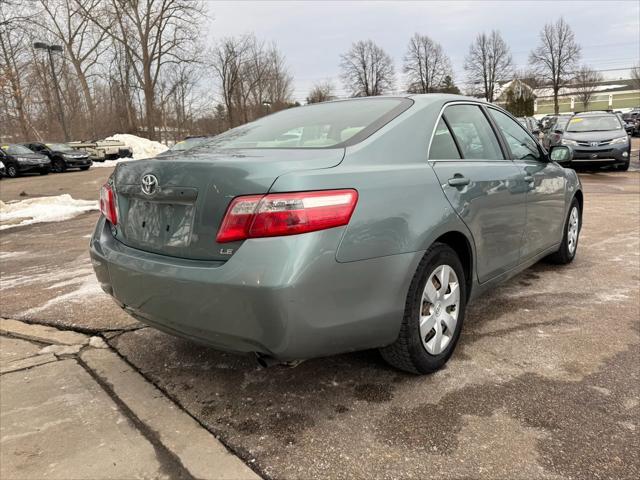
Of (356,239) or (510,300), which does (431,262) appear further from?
(510,300)

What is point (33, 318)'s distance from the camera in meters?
3.95

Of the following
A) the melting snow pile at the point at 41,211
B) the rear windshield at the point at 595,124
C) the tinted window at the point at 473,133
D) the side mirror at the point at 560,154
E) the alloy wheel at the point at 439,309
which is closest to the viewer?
the alloy wheel at the point at 439,309

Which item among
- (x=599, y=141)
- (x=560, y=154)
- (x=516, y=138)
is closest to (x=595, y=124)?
(x=599, y=141)

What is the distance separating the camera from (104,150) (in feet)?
102

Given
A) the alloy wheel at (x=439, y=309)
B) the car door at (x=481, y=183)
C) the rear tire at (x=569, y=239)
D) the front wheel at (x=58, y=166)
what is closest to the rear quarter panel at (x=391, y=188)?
the car door at (x=481, y=183)

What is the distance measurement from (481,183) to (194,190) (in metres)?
1.73

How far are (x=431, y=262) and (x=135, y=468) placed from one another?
1643mm

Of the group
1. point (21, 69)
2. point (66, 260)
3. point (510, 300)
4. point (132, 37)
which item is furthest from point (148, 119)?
point (510, 300)

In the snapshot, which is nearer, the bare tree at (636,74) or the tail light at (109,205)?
the tail light at (109,205)

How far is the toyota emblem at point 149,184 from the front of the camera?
2.38 meters

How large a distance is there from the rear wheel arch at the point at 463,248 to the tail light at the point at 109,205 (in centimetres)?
177

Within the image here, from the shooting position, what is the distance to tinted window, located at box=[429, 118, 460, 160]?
279 cm

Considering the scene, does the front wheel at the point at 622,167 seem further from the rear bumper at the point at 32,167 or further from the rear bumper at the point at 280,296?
the rear bumper at the point at 32,167

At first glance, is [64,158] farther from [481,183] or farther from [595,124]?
[481,183]
